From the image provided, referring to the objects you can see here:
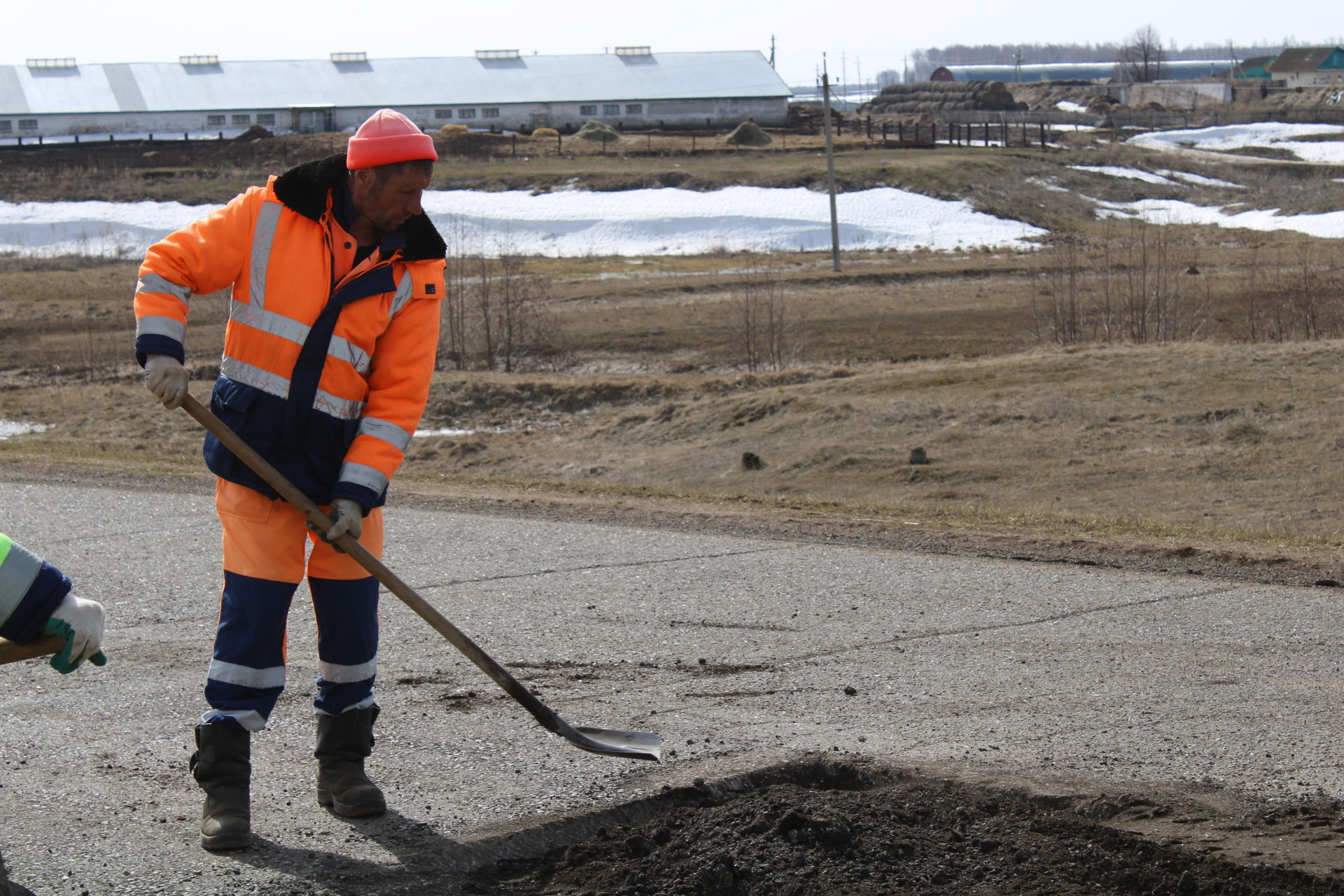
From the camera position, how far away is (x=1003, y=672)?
18.7ft

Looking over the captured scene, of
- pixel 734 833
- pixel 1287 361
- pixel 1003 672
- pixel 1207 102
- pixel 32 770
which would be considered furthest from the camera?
pixel 1207 102

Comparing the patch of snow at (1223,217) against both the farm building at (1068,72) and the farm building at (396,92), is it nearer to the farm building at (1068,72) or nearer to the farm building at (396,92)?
the farm building at (396,92)

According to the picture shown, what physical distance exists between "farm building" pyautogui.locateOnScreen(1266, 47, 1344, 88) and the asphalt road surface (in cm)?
11747

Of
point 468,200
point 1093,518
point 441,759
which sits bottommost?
point 1093,518

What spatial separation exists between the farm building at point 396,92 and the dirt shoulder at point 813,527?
206 ft

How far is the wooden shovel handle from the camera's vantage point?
283 centimetres

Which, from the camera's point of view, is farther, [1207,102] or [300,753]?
[1207,102]

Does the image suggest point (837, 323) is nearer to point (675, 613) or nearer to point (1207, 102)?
point (675, 613)

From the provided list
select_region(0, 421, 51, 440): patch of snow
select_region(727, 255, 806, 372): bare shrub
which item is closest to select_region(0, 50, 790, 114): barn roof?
select_region(727, 255, 806, 372): bare shrub

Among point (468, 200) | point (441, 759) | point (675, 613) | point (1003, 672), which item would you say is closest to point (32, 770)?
point (441, 759)

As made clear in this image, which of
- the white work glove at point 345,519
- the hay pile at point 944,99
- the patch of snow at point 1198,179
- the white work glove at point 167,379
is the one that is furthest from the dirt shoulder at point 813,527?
the hay pile at point 944,99

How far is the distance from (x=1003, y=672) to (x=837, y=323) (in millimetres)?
21438

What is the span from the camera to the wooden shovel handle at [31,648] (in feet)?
9.29

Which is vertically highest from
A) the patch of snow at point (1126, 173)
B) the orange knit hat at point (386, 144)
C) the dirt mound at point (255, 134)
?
the dirt mound at point (255, 134)
